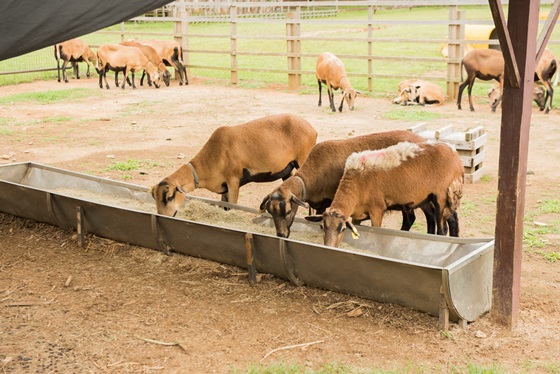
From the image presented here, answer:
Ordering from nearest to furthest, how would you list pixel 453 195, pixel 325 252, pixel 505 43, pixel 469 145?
pixel 505 43 < pixel 325 252 < pixel 453 195 < pixel 469 145

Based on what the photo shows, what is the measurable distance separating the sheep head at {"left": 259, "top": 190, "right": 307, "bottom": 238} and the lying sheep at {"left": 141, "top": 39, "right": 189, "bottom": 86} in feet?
50.3

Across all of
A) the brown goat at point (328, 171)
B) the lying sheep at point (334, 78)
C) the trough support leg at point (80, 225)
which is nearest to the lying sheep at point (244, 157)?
the trough support leg at point (80, 225)

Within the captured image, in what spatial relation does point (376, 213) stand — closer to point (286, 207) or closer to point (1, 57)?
point (286, 207)

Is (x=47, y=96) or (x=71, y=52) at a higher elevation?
(x=71, y=52)

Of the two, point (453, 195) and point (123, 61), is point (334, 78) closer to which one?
point (123, 61)

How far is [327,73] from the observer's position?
17094mm

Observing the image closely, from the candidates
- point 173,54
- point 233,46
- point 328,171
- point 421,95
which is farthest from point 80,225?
point 173,54

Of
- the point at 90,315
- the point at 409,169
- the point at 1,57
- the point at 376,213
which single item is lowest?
the point at 90,315

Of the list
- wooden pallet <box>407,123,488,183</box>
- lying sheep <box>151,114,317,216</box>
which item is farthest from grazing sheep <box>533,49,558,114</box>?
lying sheep <box>151,114,317,216</box>

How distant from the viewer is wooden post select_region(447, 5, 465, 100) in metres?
17.4

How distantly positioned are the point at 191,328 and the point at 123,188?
3.29 metres

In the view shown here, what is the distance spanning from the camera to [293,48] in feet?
65.0

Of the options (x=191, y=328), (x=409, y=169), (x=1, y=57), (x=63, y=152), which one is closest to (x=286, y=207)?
(x=409, y=169)

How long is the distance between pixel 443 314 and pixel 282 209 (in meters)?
2.01
